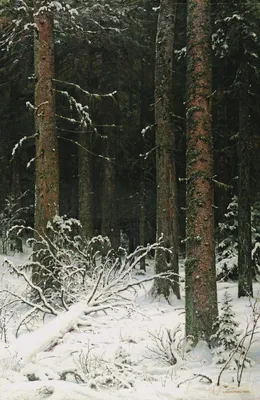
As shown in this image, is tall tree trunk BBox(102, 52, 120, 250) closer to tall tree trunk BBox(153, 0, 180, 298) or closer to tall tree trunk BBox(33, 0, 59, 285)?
tall tree trunk BBox(153, 0, 180, 298)

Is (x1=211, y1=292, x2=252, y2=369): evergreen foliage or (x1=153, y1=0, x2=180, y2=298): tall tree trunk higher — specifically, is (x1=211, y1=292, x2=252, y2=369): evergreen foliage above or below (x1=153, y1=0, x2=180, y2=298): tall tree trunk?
below

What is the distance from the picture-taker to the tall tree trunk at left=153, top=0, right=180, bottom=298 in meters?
11.6

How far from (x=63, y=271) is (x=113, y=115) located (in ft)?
35.6

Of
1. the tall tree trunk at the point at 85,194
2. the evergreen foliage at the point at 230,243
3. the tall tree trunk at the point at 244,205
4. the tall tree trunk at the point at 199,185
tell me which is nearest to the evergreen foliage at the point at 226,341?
the tall tree trunk at the point at 199,185

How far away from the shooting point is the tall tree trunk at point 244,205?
11.8 m

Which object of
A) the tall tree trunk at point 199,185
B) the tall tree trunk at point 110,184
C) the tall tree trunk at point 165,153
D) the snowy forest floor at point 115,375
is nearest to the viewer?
the snowy forest floor at point 115,375

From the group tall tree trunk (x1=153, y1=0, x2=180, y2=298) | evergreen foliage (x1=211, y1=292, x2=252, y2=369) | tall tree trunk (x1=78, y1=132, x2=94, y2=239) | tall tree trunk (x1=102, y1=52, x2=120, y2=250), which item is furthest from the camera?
tall tree trunk (x1=102, y1=52, x2=120, y2=250)

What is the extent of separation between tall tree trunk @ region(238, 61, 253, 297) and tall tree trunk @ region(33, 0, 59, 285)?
4.86 meters

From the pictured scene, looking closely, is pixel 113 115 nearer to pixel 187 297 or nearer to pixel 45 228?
pixel 45 228

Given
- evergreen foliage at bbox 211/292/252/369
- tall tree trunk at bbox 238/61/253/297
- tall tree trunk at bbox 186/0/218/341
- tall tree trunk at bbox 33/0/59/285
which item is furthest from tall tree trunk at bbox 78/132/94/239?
evergreen foliage at bbox 211/292/252/369

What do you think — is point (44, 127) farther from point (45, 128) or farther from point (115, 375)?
point (115, 375)

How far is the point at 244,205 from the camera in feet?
38.9

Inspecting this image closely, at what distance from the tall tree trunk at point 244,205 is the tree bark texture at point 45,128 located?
486 centimetres

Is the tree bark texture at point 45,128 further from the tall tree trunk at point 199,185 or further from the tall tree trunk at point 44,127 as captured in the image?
the tall tree trunk at point 199,185
